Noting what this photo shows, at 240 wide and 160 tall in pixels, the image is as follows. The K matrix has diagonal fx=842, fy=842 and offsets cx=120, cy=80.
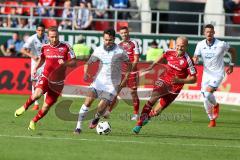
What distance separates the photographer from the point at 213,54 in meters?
21.2

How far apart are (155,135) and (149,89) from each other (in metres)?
10.3

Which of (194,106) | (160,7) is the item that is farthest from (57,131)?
(160,7)

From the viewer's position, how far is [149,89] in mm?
28547

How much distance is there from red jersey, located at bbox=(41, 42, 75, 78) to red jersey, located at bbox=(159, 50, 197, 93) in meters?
2.15

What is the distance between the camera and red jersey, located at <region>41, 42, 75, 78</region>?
18703 millimetres

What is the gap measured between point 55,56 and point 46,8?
15.3 metres

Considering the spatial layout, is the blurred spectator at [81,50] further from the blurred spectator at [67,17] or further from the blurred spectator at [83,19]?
the blurred spectator at [67,17]

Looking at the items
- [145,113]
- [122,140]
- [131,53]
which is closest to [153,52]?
[131,53]

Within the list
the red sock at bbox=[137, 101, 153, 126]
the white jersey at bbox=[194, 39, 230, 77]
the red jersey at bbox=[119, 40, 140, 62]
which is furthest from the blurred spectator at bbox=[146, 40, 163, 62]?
the red sock at bbox=[137, 101, 153, 126]

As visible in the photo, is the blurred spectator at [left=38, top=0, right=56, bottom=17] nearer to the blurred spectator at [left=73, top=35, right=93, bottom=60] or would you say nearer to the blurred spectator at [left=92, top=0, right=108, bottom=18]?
the blurred spectator at [left=92, top=0, right=108, bottom=18]

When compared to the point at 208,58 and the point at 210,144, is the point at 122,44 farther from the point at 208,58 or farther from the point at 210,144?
the point at 210,144

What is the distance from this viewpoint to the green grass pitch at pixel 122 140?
14.8 m

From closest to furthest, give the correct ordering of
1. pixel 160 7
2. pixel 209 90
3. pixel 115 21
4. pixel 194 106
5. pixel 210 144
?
pixel 210 144, pixel 209 90, pixel 194 106, pixel 115 21, pixel 160 7

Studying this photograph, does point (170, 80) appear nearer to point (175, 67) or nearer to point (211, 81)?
point (175, 67)
